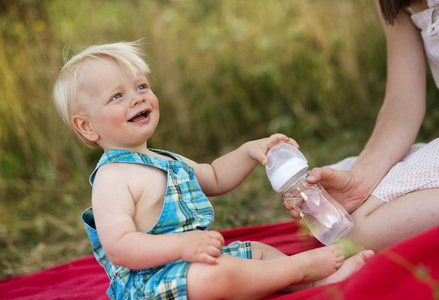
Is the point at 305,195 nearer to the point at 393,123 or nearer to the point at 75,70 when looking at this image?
the point at 393,123

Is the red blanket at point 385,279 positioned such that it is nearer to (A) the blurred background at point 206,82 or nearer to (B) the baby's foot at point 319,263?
(B) the baby's foot at point 319,263

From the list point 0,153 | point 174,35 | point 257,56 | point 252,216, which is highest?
point 174,35

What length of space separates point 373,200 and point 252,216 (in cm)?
145

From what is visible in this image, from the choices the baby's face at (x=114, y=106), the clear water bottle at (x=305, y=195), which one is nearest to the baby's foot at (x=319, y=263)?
the clear water bottle at (x=305, y=195)

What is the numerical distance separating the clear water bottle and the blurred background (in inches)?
79.8

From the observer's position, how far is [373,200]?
170 centimetres

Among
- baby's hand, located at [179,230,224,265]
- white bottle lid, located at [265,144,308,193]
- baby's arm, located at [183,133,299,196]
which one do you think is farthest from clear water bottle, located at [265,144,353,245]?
baby's hand, located at [179,230,224,265]

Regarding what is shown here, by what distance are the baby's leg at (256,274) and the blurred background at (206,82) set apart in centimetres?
227

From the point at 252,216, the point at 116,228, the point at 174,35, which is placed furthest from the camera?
the point at 174,35

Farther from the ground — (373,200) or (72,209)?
(373,200)

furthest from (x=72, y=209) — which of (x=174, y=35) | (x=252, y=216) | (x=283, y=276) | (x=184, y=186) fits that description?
(x=283, y=276)

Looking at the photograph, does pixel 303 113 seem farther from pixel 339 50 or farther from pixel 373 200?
pixel 373 200

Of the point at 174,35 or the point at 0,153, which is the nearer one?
the point at 0,153

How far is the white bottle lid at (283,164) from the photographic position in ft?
4.91
